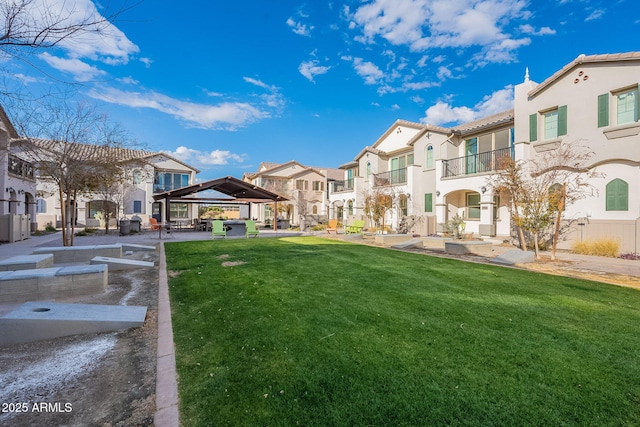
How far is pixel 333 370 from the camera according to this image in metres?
3.04

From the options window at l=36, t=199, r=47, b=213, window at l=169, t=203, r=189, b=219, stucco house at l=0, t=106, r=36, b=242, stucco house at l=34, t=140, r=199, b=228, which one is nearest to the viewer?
stucco house at l=0, t=106, r=36, b=242

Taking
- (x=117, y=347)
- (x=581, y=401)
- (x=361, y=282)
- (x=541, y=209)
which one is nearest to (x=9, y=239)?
(x=117, y=347)

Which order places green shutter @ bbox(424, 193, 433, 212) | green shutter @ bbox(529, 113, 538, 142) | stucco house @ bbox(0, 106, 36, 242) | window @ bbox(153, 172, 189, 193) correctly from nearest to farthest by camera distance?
stucco house @ bbox(0, 106, 36, 242) < green shutter @ bbox(529, 113, 538, 142) < green shutter @ bbox(424, 193, 433, 212) < window @ bbox(153, 172, 189, 193)

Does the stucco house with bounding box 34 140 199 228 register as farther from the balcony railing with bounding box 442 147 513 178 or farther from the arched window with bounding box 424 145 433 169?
the balcony railing with bounding box 442 147 513 178

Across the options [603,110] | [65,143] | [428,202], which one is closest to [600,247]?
[603,110]

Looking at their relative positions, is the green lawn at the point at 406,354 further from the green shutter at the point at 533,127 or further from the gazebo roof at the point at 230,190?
the gazebo roof at the point at 230,190

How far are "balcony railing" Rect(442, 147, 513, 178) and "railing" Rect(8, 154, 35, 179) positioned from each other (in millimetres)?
24360

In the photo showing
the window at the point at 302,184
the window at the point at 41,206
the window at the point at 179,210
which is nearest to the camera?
the window at the point at 41,206

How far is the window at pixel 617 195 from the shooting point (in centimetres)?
1166

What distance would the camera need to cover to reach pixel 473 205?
1941 cm

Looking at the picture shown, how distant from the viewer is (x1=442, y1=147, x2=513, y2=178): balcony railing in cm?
1730

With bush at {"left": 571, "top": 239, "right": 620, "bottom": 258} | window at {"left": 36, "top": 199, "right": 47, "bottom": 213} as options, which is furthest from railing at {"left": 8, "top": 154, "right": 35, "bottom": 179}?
bush at {"left": 571, "top": 239, "right": 620, "bottom": 258}

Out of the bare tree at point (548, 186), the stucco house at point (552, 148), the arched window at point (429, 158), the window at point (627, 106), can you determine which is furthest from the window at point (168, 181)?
the window at point (627, 106)

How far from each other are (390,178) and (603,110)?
14.8 m
